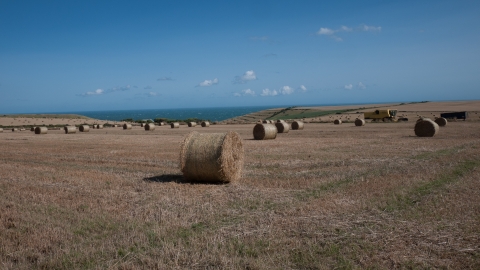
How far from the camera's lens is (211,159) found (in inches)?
461

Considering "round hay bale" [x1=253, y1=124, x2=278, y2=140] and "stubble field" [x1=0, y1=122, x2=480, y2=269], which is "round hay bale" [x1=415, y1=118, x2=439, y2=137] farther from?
"stubble field" [x1=0, y1=122, x2=480, y2=269]

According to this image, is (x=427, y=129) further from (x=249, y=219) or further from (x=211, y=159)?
(x=249, y=219)

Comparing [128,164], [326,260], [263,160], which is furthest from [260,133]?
[326,260]

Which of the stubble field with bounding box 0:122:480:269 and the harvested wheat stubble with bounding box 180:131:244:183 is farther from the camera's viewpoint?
the harvested wheat stubble with bounding box 180:131:244:183

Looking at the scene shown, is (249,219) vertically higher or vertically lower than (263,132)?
lower

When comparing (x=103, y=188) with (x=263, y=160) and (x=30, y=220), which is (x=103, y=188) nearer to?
(x=30, y=220)

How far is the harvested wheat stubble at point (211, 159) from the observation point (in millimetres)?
11633

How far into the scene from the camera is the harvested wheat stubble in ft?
38.2

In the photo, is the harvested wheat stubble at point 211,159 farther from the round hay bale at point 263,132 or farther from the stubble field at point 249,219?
the round hay bale at point 263,132

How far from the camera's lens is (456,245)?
239 inches

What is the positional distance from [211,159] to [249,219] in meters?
4.27

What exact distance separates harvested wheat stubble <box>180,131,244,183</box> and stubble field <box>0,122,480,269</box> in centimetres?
63

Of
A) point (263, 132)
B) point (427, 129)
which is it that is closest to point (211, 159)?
point (263, 132)

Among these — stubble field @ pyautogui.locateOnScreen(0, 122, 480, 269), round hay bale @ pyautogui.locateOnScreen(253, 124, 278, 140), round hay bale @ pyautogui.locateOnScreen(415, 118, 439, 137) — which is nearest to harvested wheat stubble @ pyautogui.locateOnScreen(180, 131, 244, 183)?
stubble field @ pyautogui.locateOnScreen(0, 122, 480, 269)
